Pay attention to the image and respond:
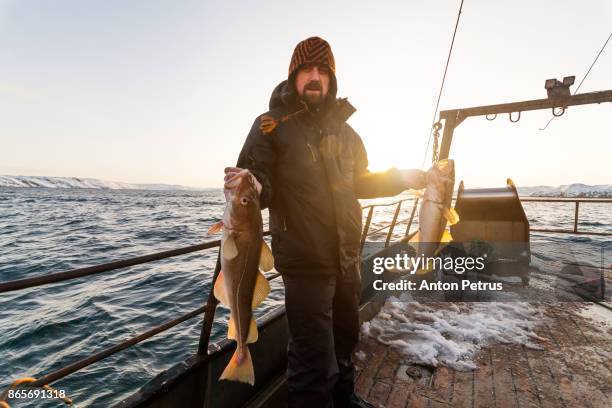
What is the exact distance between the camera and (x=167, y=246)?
16.8 m

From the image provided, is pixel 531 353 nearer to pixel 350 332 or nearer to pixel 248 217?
pixel 350 332

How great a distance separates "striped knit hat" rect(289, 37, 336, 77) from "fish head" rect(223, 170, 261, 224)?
1265 millimetres

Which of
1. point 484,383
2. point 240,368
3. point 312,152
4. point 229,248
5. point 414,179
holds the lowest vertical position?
point 484,383

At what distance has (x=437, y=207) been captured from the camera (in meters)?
2.73

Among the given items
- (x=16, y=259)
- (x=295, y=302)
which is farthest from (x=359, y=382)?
(x=16, y=259)

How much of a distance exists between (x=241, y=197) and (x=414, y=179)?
5.16 ft

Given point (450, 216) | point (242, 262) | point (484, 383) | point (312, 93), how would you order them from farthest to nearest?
point (484, 383) → point (450, 216) → point (312, 93) → point (242, 262)

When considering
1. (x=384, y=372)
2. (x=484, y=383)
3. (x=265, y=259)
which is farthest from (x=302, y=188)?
(x=484, y=383)

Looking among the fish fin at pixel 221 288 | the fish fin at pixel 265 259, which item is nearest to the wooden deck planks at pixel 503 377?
the fish fin at pixel 265 259

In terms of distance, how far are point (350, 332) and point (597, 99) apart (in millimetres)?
7875

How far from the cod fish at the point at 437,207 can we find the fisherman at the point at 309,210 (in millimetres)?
700

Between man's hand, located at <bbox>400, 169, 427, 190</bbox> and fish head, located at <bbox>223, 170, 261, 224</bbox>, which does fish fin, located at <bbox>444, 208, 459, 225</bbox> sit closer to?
man's hand, located at <bbox>400, 169, 427, 190</bbox>

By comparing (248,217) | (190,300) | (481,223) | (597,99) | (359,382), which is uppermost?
(597,99)

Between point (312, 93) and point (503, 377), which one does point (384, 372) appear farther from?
point (312, 93)
